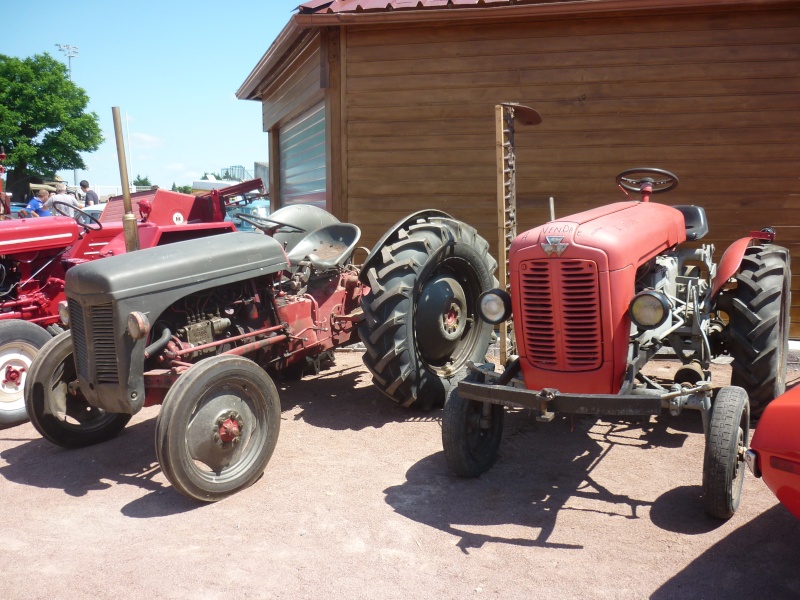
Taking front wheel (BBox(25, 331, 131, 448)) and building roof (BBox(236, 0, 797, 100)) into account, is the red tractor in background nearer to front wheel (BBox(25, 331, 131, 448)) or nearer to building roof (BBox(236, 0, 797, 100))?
front wheel (BBox(25, 331, 131, 448))

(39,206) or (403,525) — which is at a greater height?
(39,206)

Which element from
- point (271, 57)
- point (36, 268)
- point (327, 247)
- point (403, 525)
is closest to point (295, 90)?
point (271, 57)

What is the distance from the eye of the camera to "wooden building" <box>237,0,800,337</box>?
654cm

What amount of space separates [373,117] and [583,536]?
201 inches

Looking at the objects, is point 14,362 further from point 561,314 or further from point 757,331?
point 757,331

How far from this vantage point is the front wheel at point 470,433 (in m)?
3.64

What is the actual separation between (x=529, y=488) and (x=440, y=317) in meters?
1.53

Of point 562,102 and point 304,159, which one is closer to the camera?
point 562,102

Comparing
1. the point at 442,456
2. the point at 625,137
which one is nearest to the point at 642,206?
the point at 442,456

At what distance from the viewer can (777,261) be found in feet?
14.8

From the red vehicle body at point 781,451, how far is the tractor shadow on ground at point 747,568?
395mm

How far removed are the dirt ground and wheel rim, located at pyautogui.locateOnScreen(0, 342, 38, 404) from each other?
0.49 metres

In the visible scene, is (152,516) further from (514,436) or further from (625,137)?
(625,137)

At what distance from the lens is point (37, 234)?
576 cm
